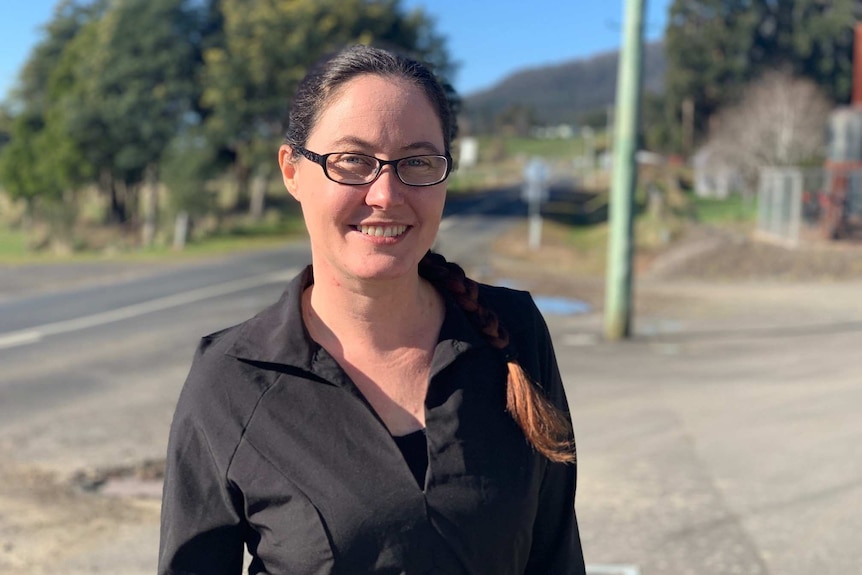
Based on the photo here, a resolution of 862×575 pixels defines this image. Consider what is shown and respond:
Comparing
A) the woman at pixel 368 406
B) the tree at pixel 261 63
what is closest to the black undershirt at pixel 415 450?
the woman at pixel 368 406

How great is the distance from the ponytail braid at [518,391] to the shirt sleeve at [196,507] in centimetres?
59

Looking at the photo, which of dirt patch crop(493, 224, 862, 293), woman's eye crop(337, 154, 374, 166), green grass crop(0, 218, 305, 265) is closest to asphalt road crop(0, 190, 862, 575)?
woman's eye crop(337, 154, 374, 166)

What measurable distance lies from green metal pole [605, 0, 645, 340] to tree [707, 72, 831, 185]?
89.2ft

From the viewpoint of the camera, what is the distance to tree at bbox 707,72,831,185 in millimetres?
39125

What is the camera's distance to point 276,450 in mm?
1845

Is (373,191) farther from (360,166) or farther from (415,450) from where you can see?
(415,450)

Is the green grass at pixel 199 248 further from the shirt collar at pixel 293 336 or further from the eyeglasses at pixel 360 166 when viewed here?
the eyeglasses at pixel 360 166

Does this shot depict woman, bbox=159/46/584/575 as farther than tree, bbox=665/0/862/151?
No

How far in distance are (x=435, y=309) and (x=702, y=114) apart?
5943 centimetres

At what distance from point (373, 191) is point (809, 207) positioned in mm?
24498

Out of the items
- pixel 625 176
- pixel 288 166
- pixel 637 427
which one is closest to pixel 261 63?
pixel 625 176

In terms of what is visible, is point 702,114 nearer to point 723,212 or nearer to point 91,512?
point 723,212

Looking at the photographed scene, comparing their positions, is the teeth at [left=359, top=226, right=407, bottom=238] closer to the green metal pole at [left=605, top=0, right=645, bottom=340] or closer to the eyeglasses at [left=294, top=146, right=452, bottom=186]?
the eyeglasses at [left=294, top=146, right=452, bottom=186]

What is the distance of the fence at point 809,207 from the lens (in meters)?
22.6
